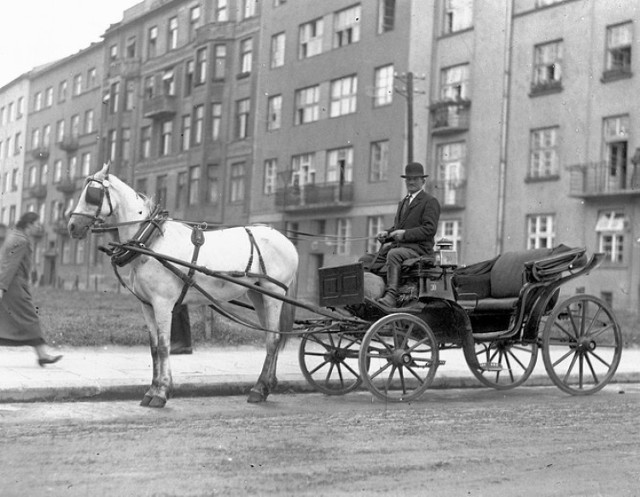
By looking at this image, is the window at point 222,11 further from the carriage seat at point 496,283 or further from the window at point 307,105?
the carriage seat at point 496,283

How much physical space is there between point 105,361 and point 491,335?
498cm

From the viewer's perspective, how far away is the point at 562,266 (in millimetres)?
10031

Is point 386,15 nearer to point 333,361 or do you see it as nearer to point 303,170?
point 303,170

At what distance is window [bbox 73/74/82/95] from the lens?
2906cm

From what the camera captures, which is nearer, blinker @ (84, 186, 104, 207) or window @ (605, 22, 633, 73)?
blinker @ (84, 186, 104, 207)

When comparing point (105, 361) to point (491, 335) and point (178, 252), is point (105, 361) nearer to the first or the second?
point (178, 252)

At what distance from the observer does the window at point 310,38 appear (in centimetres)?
4144

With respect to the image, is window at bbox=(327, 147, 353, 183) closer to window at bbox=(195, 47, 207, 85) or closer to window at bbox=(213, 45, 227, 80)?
window at bbox=(213, 45, 227, 80)

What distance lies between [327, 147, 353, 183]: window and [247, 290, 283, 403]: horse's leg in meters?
31.4

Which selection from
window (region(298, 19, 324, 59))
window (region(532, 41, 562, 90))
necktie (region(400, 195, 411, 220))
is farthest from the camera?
window (region(298, 19, 324, 59))

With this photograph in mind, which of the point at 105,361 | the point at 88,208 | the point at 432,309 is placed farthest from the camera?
the point at 105,361

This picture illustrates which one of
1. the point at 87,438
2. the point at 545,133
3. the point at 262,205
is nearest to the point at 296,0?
the point at 262,205

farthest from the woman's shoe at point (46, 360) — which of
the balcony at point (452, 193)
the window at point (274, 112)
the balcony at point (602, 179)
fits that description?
the window at point (274, 112)

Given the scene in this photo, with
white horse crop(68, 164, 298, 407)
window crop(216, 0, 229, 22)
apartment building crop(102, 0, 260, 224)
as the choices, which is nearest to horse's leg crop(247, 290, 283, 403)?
white horse crop(68, 164, 298, 407)
